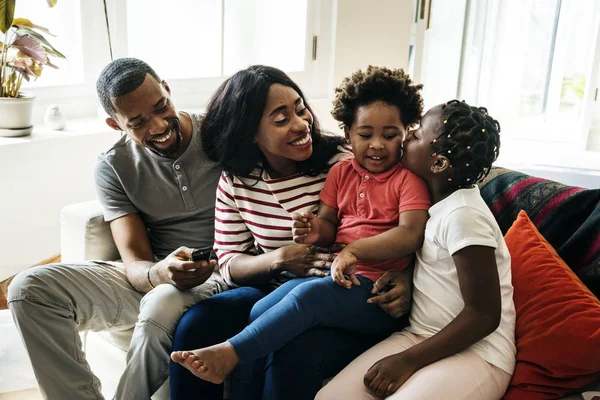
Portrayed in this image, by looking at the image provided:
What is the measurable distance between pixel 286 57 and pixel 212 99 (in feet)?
4.83

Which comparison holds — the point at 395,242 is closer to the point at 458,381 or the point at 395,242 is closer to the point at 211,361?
the point at 458,381

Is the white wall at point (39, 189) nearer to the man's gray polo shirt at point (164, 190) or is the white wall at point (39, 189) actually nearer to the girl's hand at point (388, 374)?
the man's gray polo shirt at point (164, 190)

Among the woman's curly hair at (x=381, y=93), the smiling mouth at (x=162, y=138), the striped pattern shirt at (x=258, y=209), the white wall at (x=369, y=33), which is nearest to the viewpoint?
the woman's curly hair at (x=381, y=93)

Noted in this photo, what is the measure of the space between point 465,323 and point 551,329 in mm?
188

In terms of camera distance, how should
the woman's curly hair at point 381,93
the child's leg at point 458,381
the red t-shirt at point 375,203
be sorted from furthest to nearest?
1. the woman's curly hair at point 381,93
2. the red t-shirt at point 375,203
3. the child's leg at point 458,381

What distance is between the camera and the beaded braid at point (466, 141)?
53.4 inches

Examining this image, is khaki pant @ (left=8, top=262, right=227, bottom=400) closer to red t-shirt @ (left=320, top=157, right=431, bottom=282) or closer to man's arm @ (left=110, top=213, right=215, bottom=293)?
man's arm @ (left=110, top=213, right=215, bottom=293)

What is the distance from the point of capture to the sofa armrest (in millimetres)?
1875

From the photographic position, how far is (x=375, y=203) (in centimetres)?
154

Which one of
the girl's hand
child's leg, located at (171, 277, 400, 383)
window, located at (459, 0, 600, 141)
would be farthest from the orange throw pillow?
window, located at (459, 0, 600, 141)

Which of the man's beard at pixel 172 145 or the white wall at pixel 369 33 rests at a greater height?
the white wall at pixel 369 33

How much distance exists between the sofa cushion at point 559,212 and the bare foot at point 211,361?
761 millimetres

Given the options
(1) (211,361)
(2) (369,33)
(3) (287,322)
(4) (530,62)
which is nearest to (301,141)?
(3) (287,322)

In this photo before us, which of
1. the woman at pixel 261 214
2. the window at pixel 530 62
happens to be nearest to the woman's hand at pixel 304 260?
the woman at pixel 261 214
